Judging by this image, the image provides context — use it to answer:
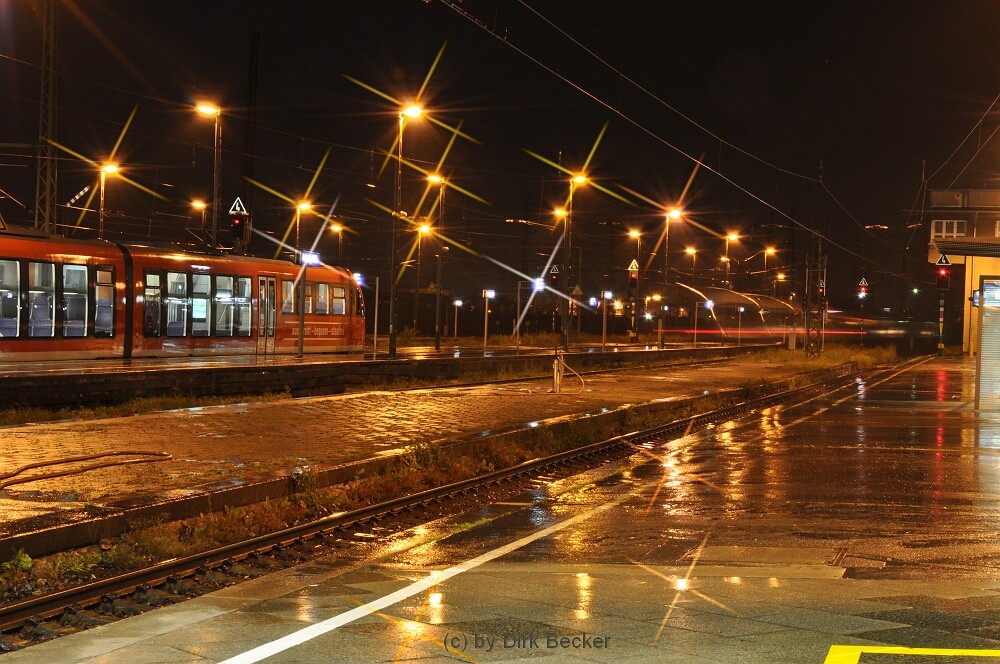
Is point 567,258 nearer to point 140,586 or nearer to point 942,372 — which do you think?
point 942,372

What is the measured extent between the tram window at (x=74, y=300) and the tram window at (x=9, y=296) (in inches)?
55.5

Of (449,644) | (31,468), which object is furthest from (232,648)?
(31,468)

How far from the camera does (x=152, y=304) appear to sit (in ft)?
101

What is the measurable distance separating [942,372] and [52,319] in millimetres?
37988

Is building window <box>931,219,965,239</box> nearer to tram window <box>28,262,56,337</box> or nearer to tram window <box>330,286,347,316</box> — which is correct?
tram window <box>330,286,347,316</box>

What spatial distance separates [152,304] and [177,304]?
1.02 m

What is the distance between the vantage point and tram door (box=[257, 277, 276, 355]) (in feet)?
115

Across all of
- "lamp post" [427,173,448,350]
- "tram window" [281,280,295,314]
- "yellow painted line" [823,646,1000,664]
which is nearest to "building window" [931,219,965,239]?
"lamp post" [427,173,448,350]

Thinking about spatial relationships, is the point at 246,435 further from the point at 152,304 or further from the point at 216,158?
the point at 216,158

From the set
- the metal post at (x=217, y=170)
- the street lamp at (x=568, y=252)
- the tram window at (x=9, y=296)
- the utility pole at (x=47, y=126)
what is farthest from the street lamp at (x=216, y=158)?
the street lamp at (x=568, y=252)

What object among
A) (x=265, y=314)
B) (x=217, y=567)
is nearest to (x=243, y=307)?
(x=265, y=314)

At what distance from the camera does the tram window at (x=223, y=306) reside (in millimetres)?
33281

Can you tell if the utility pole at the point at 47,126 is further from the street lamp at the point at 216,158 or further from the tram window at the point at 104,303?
the street lamp at the point at 216,158

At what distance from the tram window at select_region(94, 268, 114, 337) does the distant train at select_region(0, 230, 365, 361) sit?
28 millimetres
